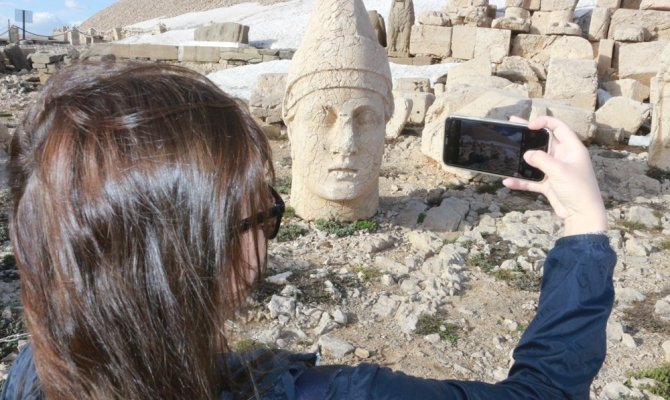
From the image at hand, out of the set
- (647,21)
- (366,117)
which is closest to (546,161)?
(366,117)

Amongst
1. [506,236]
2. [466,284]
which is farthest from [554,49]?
[466,284]

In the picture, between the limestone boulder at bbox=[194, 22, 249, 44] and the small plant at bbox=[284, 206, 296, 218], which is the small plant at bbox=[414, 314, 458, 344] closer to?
the small plant at bbox=[284, 206, 296, 218]

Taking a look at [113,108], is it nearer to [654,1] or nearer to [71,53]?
[654,1]

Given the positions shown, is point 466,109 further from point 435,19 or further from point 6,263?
point 435,19

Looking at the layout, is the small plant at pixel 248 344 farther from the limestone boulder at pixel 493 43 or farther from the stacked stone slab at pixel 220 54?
the stacked stone slab at pixel 220 54

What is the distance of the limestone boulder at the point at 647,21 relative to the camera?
1321 cm

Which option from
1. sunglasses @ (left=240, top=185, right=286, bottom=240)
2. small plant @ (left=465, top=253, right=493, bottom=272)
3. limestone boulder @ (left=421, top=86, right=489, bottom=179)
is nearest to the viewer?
sunglasses @ (left=240, top=185, right=286, bottom=240)

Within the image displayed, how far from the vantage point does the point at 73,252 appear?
3.18 feet

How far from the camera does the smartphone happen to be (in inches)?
83.7

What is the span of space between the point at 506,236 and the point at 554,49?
30.8 ft

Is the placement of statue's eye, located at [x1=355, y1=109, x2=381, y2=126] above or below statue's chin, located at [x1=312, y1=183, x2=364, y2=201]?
above

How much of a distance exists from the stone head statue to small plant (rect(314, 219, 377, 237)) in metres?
0.15

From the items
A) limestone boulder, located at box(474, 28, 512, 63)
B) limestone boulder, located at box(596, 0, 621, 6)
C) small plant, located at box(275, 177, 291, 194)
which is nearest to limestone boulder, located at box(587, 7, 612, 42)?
limestone boulder, located at box(596, 0, 621, 6)

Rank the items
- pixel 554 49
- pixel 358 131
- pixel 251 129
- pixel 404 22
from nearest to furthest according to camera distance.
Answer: pixel 251 129, pixel 358 131, pixel 554 49, pixel 404 22
